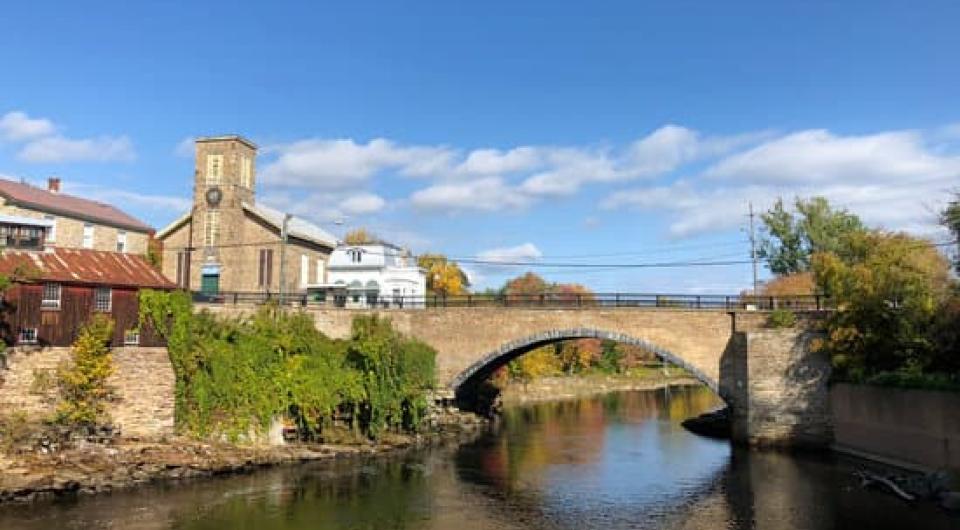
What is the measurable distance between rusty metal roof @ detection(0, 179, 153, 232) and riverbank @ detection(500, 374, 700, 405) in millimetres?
32517

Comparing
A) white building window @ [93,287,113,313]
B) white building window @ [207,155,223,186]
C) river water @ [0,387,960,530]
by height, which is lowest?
river water @ [0,387,960,530]

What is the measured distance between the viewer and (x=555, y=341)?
4519cm

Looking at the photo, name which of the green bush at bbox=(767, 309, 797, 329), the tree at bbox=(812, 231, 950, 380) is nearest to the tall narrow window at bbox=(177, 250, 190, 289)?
the green bush at bbox=(767, 309, 797, 329)

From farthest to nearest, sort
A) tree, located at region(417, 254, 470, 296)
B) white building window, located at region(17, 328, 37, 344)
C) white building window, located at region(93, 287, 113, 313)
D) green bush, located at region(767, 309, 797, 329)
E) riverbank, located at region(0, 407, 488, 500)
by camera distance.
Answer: tree, located at region(417, 254, 470, 296) < green bush, located at region(767, 309, 797, 329) < white building window, located at region(93, 287, 113, 313) < white building window, located at region(17, 328, 37, 344) < riverbank, located at region(0, 407, 488, 500)

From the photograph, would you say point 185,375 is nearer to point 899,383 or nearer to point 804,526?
point 804,526

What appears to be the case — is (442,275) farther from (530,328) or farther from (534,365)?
(530,328)

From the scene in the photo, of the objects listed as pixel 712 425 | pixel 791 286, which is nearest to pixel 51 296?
pixel 712 425

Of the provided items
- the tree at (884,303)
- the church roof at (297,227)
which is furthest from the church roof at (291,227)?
the tree at (884,303)

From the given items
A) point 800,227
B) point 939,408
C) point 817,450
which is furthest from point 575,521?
point 800,227

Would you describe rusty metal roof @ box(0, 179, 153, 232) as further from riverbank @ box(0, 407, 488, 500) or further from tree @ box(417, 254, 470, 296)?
tree @ box(417, 254, 470, 296)

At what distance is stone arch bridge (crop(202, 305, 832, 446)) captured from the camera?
38219 millimetres

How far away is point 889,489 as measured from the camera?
27375 mm

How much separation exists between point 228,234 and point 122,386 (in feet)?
71.7

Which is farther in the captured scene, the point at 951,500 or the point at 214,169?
the point at 214,169
